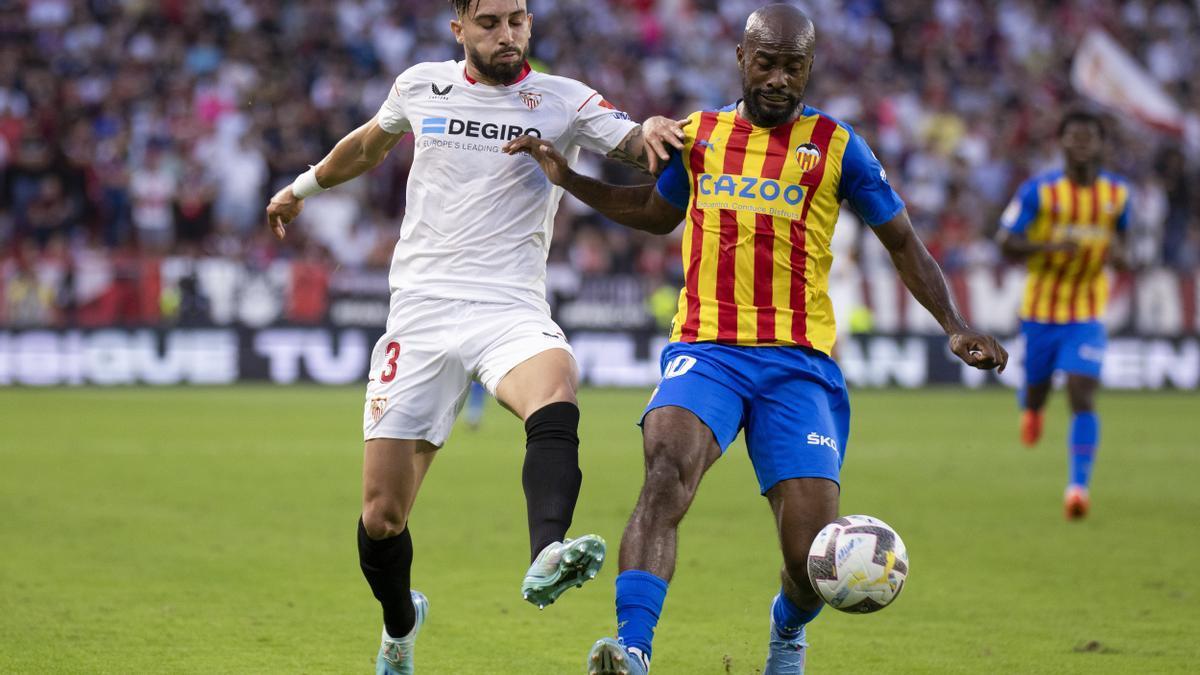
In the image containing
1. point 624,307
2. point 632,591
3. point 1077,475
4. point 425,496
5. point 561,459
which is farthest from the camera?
point 624,307

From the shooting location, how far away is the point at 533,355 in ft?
18.2

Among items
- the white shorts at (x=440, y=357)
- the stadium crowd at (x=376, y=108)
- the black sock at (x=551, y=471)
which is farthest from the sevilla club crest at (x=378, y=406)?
the stadium crowd at (x=376, y=108)

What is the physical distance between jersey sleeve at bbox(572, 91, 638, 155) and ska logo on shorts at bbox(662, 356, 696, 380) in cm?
92

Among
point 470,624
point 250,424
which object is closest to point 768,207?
point 470,624

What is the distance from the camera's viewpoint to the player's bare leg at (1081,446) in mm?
10680

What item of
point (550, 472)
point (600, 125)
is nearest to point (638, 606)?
point (550, 472)

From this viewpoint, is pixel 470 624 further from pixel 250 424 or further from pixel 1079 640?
pixel 250 424

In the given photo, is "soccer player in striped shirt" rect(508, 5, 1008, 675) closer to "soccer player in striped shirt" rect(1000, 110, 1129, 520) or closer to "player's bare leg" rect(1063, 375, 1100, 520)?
"player's bare leg" rect(1063, 375, 1100, 520)

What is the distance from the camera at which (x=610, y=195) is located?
5809 millimetres

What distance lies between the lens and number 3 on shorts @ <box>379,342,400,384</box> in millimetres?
5742

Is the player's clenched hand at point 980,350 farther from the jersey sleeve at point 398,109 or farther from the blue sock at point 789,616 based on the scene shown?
the jersey sleeve at point 398,109

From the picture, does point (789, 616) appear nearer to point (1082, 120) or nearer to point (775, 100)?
point (775, 100)

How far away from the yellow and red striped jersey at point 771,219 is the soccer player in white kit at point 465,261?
266 mm

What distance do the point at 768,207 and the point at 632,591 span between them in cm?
141
